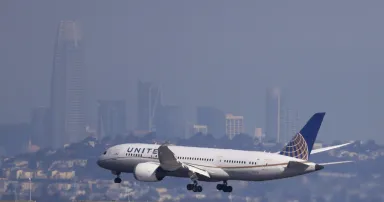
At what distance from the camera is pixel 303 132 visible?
127 meters

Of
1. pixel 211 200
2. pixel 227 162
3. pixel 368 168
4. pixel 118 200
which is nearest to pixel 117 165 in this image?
pixel 227 162

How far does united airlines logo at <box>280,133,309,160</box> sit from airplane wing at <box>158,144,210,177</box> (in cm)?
724

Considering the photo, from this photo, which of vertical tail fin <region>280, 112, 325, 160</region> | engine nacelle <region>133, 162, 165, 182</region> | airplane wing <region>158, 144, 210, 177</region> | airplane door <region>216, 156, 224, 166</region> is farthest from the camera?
engine nacelle <region>133, 162, 165, 182</region>

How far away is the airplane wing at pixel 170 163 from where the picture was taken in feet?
407

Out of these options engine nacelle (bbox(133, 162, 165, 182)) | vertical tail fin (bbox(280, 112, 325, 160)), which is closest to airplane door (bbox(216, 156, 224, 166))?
engine nacelle (bbox(133, 162, 165, 182))

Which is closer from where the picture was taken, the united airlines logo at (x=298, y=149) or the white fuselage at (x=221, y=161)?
the white fuselage at (x=221, y=161)

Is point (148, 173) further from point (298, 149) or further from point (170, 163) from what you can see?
point (298, 149)

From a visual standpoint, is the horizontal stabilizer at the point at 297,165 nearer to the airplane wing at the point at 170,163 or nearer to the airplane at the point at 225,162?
the airplane at the point at 225,162

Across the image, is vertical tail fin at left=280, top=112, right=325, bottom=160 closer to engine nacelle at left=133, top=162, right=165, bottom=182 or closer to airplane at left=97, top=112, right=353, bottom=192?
airplane at left=97, top=112, right=353, bottom=192

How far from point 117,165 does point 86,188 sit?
5579 centimetres

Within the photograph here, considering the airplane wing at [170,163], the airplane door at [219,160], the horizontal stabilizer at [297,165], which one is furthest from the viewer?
the airplane door at [219,160]

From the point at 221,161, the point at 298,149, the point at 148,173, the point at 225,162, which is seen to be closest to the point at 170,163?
the point at 148,173

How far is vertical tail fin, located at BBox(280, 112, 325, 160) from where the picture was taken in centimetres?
12488

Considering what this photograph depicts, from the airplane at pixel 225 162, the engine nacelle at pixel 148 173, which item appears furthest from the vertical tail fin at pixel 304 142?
the engine nacelle at pixel 148 173
